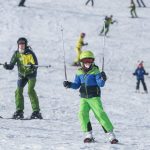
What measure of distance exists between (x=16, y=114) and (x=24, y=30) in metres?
18.3

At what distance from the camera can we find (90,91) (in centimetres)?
973

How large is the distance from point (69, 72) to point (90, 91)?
49.2 feet

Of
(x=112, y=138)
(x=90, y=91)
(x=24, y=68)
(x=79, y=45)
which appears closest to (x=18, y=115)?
(x=24, y=68)

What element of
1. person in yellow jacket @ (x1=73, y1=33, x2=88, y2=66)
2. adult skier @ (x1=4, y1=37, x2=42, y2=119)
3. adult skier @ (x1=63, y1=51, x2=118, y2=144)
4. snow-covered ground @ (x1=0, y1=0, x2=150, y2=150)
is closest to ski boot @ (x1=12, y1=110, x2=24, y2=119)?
adult skier @ (x1=4, y1=37, x2=42, y2=119)

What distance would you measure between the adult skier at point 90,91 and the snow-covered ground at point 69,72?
29cm

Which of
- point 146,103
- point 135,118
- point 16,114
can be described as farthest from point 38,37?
point 16,114

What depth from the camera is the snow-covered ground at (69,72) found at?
33.6ft

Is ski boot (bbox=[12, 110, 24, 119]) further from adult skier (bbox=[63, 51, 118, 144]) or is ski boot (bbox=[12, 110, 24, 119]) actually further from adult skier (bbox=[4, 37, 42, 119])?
adult skier (bbox=[63, 51, 118, 144])

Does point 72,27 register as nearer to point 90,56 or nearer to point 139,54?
point 139,54

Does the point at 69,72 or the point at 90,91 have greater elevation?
the point at 90,91

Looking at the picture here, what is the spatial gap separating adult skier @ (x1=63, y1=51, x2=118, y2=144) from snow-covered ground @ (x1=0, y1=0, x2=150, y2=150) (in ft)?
0.96

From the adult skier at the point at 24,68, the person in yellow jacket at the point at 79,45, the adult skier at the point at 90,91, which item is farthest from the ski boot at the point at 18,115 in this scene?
the person in yellow jacket at the point at 79,45

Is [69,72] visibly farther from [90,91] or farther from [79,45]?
[90,91]

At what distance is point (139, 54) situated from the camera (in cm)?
2933
